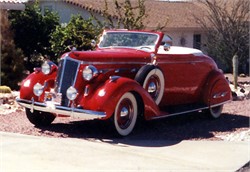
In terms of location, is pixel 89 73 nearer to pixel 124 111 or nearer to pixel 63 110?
pixel 63 110

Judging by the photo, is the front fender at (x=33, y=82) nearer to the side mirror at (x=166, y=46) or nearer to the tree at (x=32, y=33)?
the side mirror at (x=166, y=46)

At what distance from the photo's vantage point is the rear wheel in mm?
9906

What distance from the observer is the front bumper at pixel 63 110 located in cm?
859

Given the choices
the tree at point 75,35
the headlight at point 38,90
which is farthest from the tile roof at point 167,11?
the headlight at point 38,90

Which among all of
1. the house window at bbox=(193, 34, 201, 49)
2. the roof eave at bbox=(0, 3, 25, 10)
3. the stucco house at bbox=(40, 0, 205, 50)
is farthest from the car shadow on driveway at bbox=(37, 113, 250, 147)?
the house window at bbox=(193, 34, 201, 49)

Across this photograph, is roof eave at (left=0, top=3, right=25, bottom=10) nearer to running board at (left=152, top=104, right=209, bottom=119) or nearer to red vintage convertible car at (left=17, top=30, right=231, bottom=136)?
red vintage convertible car at (left=17, top=30, right=231, bottom=136)

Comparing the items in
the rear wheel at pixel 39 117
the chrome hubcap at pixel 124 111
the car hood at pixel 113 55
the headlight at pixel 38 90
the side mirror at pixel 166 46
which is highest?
the side mirror at pixel 166 46

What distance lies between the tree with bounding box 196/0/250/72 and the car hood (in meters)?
14.7

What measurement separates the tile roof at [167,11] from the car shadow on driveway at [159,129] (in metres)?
13.8

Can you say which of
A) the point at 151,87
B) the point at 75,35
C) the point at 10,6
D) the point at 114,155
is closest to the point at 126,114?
the point at 151,87

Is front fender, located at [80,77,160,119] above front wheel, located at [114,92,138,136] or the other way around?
above

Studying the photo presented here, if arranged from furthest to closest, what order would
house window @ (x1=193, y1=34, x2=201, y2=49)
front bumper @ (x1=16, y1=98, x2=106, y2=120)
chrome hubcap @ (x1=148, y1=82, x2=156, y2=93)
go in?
house window @ (x1=193, y1=34, x2=201, y2=49)
chrome hubcap @ (x1=148, y1=82, x2=156, y2=93)
front bumper @ (x1=16, y1=98, x2=106, y2=120)

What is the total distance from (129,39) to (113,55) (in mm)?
1385

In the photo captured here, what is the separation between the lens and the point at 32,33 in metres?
21.1
